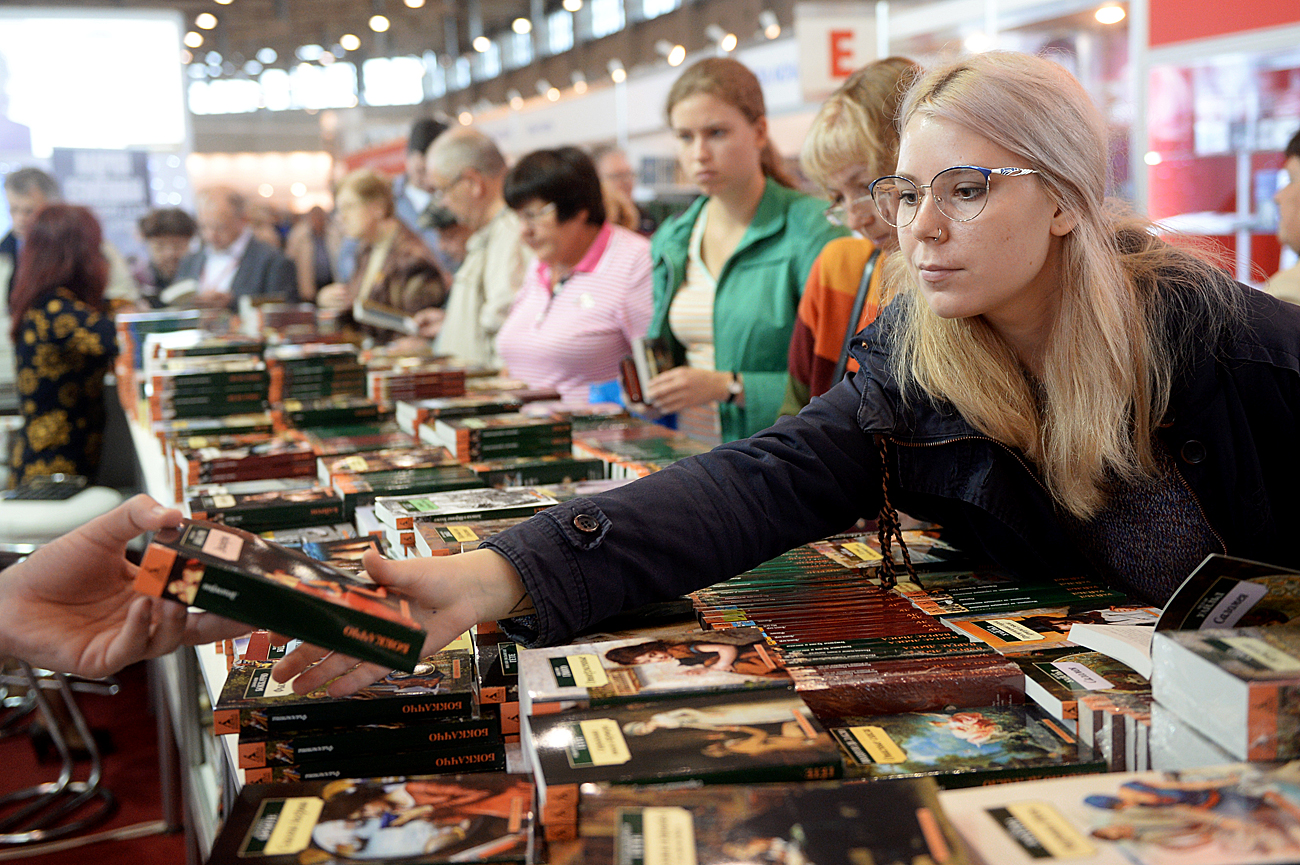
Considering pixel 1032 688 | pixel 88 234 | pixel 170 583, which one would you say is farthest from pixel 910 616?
pixel 88 234

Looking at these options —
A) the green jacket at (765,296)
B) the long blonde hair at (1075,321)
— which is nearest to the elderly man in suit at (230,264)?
the green jacket at (765,296)

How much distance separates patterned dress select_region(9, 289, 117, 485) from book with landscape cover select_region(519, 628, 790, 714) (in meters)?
4.24

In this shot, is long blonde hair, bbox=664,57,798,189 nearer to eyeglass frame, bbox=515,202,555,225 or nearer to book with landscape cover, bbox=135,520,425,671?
eyeglass frame, bbox=515,202,555,225

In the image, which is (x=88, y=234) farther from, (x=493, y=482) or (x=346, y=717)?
(x=346, y=717)

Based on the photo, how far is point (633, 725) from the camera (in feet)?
3.44

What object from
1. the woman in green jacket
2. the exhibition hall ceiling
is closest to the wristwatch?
the woman in green jacket

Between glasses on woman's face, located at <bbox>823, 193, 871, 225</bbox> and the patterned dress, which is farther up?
glasses on woman's face, located at <bbox>823, 193, 871, 225</bbox>

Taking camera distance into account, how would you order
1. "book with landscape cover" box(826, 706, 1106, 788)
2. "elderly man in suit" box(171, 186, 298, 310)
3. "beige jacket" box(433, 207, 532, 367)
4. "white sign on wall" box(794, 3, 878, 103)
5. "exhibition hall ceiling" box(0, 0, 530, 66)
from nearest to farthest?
"book with landscape cover" box(826, 706, 1106, 788) → "beige jacket" box(433, 207, 532, 367) → "white sign on wall" box(794, 3, 878, 103) → "elderly man in suit" box(171, 186, 298, 310) → "exhibition hall ceiling" box(0, 0, 530, 66)

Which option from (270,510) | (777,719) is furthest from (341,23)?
(777,719)

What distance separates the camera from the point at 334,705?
1.18m

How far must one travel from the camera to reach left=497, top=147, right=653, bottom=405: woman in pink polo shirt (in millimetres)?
3664

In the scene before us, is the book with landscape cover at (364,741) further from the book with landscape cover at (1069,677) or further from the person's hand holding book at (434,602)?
the book with landscape cover at (1069,677)

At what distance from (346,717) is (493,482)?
110 centimetres

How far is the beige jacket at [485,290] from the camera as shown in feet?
15.3
